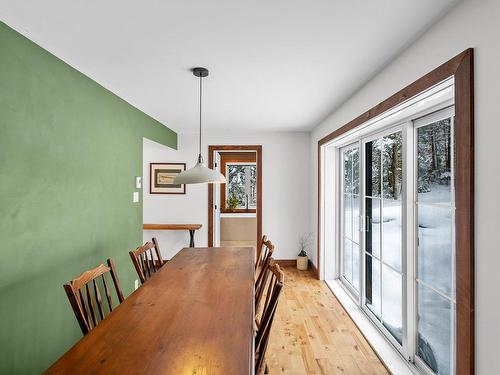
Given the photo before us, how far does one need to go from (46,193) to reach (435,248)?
8.54 feet

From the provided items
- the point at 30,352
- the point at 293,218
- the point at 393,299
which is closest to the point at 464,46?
the point at 393,299

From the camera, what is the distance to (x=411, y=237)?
2.30m

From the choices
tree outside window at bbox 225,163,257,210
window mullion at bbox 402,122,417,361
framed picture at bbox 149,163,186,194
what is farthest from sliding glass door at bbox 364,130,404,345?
tree outside window at bbox 225,163,257,210

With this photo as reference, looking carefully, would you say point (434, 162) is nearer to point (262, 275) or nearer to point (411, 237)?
point (411, 237)

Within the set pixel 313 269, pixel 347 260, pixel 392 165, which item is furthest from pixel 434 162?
pixel 313 269

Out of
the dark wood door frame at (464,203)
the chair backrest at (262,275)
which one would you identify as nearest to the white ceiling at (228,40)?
the dark wood door frame at (464,203)

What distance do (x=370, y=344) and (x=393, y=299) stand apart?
0.44 m

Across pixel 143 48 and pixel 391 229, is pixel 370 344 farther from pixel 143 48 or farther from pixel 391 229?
pixel 143 48

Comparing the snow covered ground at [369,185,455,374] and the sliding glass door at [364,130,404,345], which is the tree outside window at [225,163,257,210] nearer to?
the sliding glass door at [364,130,404,345]

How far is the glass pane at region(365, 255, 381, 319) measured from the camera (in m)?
2.93

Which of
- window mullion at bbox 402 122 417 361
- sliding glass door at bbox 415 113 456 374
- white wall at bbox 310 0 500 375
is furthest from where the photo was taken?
window mullion at bbox 402 122 417 361

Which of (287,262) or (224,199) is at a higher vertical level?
A: (224,199)

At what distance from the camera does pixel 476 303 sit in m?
1.34

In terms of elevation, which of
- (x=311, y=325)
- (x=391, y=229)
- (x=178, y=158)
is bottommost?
(x=311, y=325)
